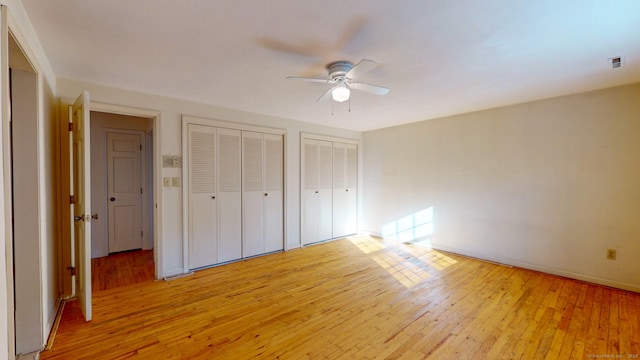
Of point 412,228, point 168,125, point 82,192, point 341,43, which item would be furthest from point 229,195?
point 412,228

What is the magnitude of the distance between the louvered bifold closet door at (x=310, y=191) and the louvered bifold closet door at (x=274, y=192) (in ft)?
1.38

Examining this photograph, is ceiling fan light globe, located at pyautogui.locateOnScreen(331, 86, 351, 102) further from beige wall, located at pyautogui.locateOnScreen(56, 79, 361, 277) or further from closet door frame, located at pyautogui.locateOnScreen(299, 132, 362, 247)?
closet door frame, located at pyautogui.locateOnScreen(299, 132, 362, 247)

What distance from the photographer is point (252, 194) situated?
407 centimetres

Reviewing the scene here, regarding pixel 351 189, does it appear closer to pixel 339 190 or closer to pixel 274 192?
pixel 339 190

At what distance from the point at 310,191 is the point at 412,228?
6.36 ft

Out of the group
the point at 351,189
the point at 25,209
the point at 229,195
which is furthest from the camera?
the point at 351,189

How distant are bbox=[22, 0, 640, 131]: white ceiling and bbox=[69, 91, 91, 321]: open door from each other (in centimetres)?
46

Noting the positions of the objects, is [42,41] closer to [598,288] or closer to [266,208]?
[266,208]

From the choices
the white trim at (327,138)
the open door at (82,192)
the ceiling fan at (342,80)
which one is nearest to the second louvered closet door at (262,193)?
the white trim at (327,138)

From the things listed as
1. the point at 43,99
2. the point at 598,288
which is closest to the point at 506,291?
the point at 598,288

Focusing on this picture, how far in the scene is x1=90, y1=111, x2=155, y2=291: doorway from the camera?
4.14 m

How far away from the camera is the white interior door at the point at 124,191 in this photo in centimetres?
430

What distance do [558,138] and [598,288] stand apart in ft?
5.74

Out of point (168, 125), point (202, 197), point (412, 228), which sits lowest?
point (412, 228)
